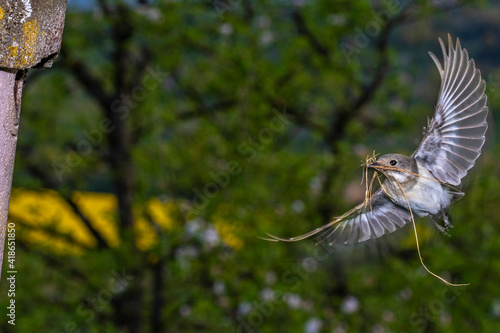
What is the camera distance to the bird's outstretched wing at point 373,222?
2455mm

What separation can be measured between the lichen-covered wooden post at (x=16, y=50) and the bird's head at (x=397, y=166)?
1081 millimetres

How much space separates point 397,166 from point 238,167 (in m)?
4.29

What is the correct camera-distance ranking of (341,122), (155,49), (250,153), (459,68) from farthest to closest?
(341,122)
(155,49)
(250,153)
(459,68)

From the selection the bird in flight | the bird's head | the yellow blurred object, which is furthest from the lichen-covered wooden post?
the yellow blurred object

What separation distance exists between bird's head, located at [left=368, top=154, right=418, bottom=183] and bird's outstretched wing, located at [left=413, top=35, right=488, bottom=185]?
0.26 feet

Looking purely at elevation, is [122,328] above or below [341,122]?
below

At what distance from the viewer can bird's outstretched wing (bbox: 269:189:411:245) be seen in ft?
8.05

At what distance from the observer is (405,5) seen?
6562 mm

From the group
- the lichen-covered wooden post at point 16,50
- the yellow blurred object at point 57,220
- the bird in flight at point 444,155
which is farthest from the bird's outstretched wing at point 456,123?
the yellow blurred object at point 57,220

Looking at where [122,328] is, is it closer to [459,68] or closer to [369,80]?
[369,80]

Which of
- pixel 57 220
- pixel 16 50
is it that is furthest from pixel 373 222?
pixel 57 220

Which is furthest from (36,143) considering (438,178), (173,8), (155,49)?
(438,178)

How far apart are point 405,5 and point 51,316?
5.07 m

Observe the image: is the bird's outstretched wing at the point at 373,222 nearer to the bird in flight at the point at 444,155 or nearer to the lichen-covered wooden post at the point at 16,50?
the bird in flight at the point at 444,155
